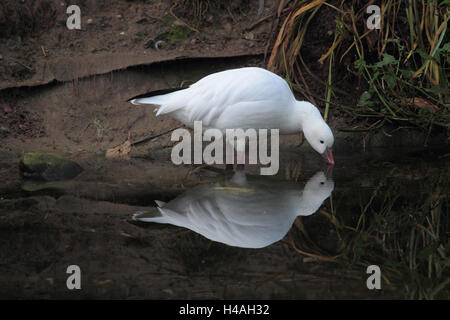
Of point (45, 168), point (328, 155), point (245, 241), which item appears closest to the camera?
point (245, 241)

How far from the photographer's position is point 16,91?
6.43 m

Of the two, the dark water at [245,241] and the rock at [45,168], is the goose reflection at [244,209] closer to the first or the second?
the dark water at [245,241]

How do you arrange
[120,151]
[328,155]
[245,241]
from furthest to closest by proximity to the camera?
[120,151] < [328,155] < [245,241]

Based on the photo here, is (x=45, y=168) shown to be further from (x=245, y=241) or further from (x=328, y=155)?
(x=328, y=155)

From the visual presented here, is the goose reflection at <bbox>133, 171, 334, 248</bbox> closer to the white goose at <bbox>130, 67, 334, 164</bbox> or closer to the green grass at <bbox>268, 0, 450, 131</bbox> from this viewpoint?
the white goose at <bbox>130, 67, 334, 164</bbox>

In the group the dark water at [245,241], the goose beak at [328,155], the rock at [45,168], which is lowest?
the dark water at [245,241]

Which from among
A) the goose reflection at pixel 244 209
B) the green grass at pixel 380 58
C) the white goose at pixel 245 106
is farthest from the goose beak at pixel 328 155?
the green grass at pixel 380 58

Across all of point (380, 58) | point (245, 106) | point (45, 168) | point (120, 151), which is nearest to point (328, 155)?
point (245, 106)

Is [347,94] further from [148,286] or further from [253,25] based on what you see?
[148,286]

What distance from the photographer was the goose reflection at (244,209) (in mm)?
3754

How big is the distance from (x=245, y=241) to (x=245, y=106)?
1853mm

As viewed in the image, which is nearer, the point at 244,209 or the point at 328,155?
the point at 244,209

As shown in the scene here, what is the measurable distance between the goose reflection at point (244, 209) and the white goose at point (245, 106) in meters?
0.49

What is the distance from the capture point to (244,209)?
427 cm
